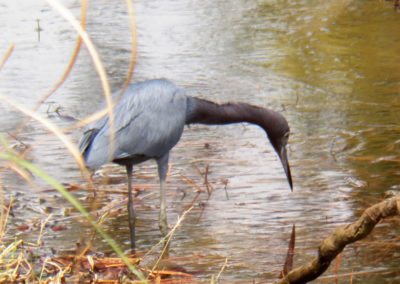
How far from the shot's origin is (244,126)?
8.35 meters

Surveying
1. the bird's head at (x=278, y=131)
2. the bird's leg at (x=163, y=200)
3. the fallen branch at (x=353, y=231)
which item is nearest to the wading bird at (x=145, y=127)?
the bird's leg at (x=163, y=200)

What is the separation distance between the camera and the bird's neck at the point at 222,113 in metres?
6.61

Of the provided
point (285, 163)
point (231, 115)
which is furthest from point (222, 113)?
point (285, 163)

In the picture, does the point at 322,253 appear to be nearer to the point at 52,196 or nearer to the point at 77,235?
the point at 77,235

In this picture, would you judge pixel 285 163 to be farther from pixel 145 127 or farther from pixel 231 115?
pixel 145 127

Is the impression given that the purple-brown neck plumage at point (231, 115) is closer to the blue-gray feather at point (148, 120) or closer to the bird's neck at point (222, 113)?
the bird's neck at point (222, 113)

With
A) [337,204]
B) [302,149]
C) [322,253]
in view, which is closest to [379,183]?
[337,204]

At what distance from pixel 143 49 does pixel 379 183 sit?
478 centimetres

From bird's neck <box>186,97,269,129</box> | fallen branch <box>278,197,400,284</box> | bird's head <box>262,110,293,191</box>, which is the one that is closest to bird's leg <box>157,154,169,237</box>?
bird's neck <box>186,97,269,129</box>

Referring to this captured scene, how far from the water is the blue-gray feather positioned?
0.43 m

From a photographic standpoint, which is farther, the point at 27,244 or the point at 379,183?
the point at 379,183

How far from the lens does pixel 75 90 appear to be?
9492 mm

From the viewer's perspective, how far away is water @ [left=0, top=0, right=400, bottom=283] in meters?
5.77

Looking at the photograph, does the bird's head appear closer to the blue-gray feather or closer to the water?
the water
